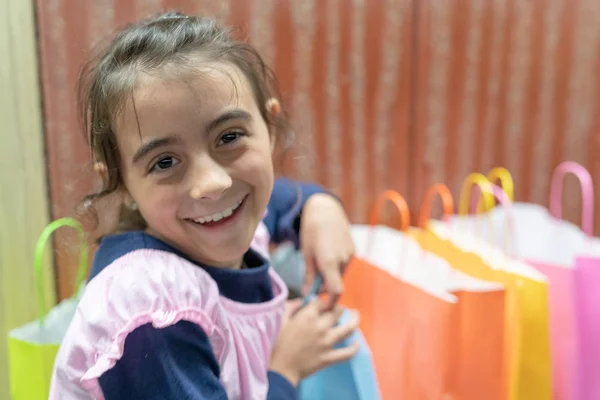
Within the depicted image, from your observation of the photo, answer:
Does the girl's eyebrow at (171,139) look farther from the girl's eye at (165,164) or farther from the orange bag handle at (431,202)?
the orange bag handle at (431,202)

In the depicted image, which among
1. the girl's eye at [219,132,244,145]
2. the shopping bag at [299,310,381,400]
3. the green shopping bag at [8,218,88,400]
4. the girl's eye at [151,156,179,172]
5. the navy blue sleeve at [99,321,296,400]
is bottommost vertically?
the shopping bag at [299,310,381,400]

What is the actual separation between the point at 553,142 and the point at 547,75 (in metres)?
0.12

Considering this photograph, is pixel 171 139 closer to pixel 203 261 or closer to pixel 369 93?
pixel 203 261

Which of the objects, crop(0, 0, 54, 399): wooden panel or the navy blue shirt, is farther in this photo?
crop(0, 0, 54, 399): wooden panel

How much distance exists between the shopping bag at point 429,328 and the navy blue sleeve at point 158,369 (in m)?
0.29

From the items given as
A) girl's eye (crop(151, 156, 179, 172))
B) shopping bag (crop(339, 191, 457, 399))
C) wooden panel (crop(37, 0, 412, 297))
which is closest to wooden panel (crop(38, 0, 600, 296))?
wooden panel (crop(37, 0, 412, 297))

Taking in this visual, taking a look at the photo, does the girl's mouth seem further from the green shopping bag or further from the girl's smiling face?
the green shopping bag

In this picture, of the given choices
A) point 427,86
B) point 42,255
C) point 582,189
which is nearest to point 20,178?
point 42,255

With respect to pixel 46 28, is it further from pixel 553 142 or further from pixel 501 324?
pixel 553 142

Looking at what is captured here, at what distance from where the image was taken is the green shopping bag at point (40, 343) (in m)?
0.58

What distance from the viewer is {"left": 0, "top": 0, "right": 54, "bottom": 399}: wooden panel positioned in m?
0.66

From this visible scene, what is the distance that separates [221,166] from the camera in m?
0.51

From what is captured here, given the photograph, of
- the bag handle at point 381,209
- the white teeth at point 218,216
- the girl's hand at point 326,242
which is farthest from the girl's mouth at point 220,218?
the bag handle at point 381,209

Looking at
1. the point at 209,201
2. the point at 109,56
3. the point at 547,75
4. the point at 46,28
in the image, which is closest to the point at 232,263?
the point at 209,201
